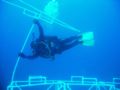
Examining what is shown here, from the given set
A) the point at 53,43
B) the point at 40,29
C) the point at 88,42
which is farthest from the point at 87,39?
the point at 40,29

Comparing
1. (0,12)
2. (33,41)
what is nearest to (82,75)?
(33,41)

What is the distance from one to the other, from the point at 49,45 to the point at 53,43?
5 cm

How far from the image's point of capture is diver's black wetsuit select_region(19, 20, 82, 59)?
2.52m

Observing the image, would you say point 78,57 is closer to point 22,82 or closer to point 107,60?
point 107,60

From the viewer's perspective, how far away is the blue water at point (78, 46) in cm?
254

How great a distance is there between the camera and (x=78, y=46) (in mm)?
2594

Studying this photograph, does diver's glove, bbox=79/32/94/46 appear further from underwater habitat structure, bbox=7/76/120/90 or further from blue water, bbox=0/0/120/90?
underwater habitat structure, bbox=7/76/120/90

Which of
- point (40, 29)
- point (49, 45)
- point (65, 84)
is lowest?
point (65, 84)

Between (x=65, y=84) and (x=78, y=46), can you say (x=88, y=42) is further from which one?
(x=65, y=84)

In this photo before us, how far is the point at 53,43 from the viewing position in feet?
8.34

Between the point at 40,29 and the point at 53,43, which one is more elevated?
the point at 40,29

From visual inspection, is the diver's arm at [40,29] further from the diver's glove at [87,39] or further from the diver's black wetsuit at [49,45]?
the diver's glove at [87,39]

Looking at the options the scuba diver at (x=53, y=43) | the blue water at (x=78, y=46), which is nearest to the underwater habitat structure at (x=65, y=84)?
the blue water at (x=78, y=46)

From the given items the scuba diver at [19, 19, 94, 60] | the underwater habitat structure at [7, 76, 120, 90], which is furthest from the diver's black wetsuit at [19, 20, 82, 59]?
the underwater habitat structure at [7, 76, 120, 90]
